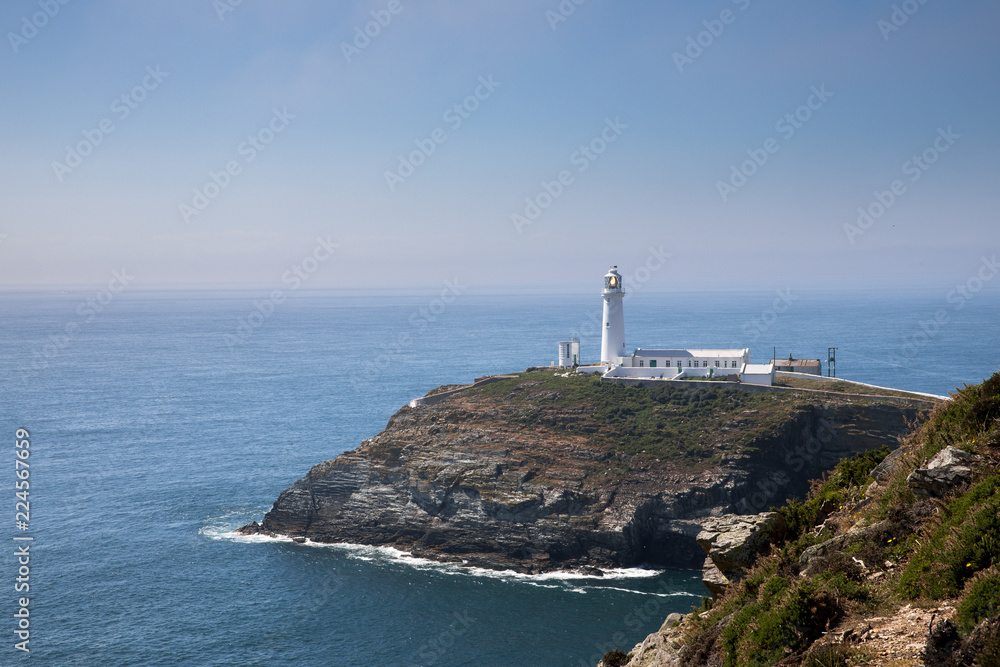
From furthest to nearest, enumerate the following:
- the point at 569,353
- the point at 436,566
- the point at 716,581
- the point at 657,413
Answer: the point at 569,353 < the point at 657,413 < the point at 436,566 < the point at 716,581

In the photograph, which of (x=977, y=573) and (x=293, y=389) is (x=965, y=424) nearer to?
(x=977, y=573)

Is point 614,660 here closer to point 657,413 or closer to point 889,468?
point 889,468

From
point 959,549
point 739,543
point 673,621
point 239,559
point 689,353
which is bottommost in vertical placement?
point 239,559

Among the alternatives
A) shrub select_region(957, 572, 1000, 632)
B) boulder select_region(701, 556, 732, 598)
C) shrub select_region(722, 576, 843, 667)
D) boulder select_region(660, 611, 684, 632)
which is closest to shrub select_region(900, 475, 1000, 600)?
shrub select_region(957, 572, 1000, 632)

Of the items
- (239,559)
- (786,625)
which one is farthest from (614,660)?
(239,559)

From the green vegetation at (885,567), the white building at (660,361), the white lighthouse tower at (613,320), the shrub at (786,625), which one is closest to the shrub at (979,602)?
the green vegetation at (885,567)

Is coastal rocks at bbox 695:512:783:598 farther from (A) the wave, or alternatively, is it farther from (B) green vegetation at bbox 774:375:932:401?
(B) green vegetation at bbox 774:375:932:401

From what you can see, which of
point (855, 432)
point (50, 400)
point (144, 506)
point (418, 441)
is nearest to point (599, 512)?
point (418, 441)
